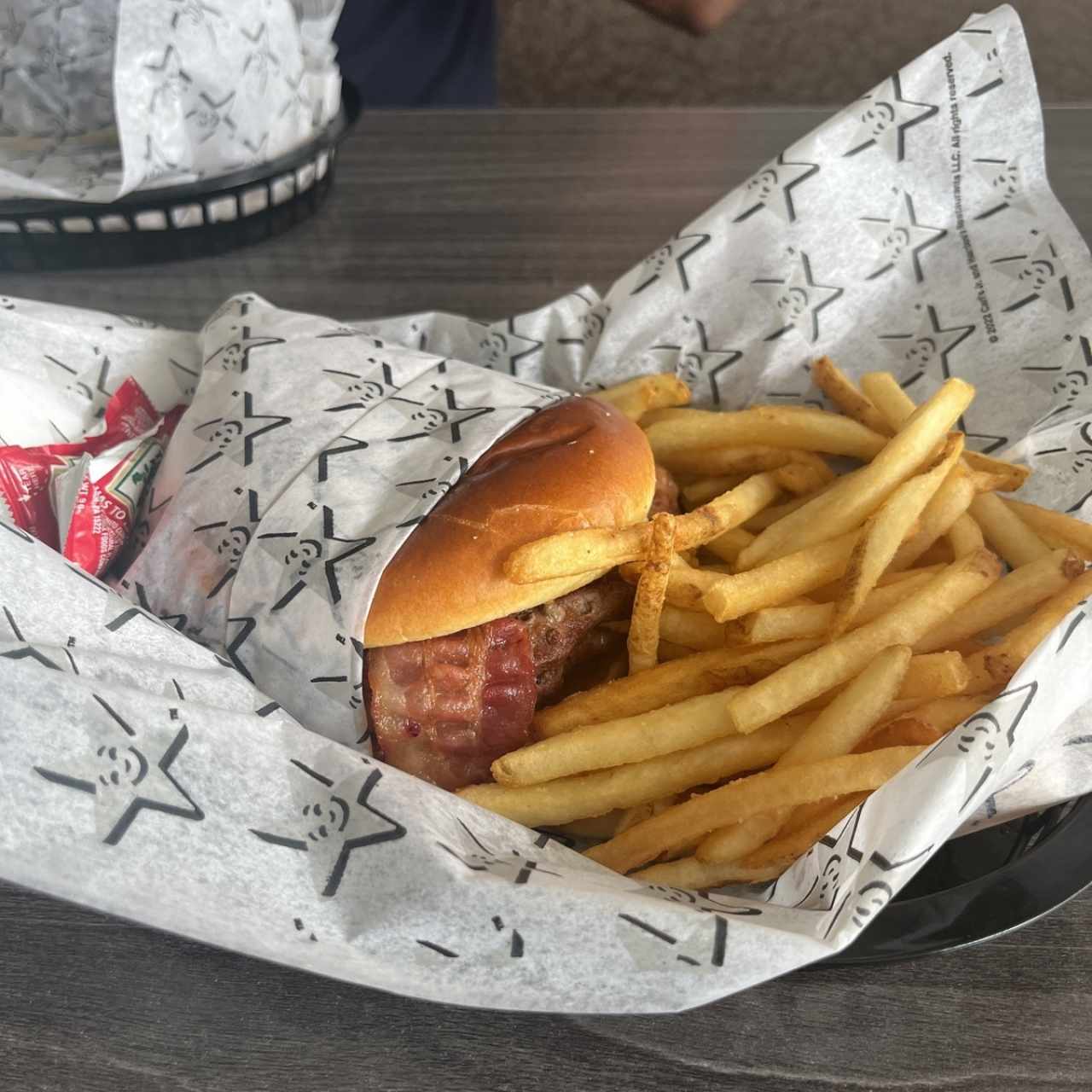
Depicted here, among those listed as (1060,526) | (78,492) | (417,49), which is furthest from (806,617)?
(417,49)

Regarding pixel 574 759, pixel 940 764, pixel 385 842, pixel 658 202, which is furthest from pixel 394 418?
pixel 658 202

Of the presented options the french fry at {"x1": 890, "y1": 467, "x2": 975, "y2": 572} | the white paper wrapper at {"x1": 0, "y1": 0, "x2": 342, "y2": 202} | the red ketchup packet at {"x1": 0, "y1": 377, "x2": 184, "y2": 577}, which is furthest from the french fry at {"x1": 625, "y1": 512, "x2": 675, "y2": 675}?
the white paper wrapper at {"x1": 0, "y1": 0, "x2": 342, "y2": 202}

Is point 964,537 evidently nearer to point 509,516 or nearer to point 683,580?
point 683,580

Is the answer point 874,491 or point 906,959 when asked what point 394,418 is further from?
point 906,959

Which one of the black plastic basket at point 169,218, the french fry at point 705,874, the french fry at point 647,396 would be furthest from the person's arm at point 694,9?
the french fry at point 705,874

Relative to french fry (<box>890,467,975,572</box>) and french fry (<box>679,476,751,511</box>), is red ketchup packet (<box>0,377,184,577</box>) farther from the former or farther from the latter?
french fry (<box>890,467,975,572</box>)

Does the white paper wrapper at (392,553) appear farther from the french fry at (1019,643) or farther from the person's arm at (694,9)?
the person's arm at (694,9)
